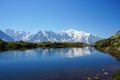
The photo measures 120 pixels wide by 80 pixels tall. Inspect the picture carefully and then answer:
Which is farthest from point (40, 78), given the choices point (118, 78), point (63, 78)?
point (118, 78)

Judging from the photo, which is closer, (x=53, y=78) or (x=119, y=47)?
(x=53, y=78)

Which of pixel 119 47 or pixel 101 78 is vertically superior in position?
pixel 119 47

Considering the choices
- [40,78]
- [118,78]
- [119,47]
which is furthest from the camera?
[119,47]

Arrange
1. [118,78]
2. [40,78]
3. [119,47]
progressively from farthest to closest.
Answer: [119,47] < [40,78] < [118,78]

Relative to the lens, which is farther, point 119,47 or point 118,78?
point 119,47

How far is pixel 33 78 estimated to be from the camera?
218ft

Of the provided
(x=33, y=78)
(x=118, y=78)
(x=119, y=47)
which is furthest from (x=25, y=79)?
(x=119, y=47)

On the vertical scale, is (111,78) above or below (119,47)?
below

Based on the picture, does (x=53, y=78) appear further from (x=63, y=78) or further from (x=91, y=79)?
(x=91, y=79)

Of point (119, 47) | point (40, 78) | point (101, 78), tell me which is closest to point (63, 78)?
point (40, 78)

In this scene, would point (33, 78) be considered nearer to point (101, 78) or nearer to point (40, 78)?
point (40, 78)

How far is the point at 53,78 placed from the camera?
65.4 m

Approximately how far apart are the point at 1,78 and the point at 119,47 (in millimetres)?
131165

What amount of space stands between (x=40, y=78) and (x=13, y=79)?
8.88 m
